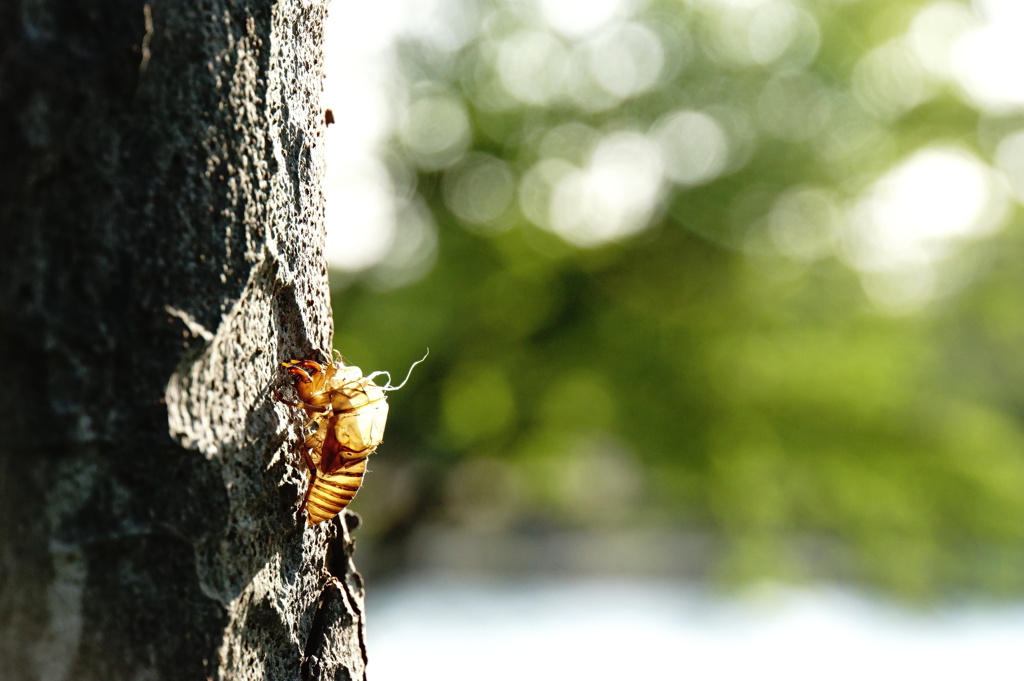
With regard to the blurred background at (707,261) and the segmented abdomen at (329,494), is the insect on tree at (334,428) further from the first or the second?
the blurred background at (707,261)

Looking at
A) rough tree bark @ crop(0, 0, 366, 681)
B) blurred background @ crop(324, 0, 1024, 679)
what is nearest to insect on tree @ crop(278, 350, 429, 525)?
rough tree bark @ crop(0, 0, 366, 681)

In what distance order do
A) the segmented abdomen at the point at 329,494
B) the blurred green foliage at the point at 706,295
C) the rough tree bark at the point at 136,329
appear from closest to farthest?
the rough tree bark at the point at 136,329 → the segmented abdomen at the point at 329,494 → the blurred green foliage at the point at 706,295

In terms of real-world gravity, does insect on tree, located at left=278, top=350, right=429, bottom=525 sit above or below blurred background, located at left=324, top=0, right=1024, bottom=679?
below

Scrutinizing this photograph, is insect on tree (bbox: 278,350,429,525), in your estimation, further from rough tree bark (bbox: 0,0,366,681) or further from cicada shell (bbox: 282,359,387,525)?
rough tree bark (bbox: 0,0,366,681)

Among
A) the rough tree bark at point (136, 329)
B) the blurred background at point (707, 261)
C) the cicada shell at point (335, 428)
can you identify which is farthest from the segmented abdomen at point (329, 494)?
the blurred background at point (707, 261)

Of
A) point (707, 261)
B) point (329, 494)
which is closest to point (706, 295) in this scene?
point (707, 261)

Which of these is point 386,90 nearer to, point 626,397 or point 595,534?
point 626,397
